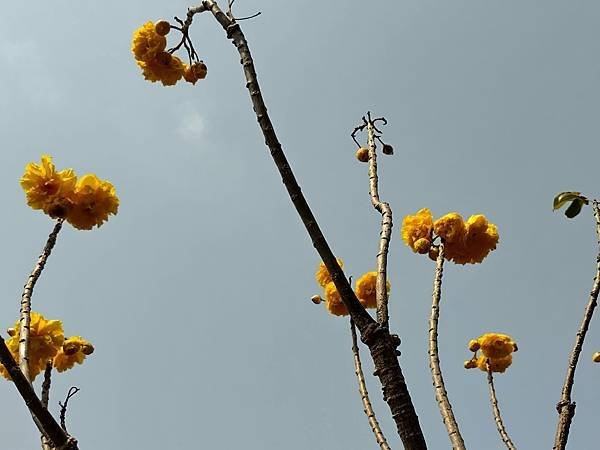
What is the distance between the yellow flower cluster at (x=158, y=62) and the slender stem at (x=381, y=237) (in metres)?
0.76

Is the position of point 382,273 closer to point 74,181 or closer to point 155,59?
point 155,59

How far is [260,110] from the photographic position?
1.29 metres

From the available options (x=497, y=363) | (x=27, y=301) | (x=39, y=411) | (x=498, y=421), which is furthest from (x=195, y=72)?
(x=497, y=363)

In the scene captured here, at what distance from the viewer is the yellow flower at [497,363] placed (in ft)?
10.4

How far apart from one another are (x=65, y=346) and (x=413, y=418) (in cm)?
183

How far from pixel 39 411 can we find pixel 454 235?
6.26 ft

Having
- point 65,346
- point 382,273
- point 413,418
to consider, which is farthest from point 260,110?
point 65,346

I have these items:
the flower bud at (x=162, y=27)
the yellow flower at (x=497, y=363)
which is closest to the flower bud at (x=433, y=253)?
the yellow flower at (x=497, y=363)

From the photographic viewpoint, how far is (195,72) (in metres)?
2.39

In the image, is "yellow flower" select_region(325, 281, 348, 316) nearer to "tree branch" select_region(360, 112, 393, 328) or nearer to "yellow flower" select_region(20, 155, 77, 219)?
"tree branch" select_region(360, 112, 393, 328)

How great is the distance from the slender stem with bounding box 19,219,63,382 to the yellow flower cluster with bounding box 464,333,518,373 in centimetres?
216

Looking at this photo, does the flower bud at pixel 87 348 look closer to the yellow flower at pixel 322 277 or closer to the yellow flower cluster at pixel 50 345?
the yellow flower cluster at pixel 50 345

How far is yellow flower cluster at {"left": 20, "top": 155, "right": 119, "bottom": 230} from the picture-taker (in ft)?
8.05

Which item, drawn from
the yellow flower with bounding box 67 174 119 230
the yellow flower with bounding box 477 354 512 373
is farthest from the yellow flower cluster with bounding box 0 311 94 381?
the yellow flower with bounding box 477 354 512 373
